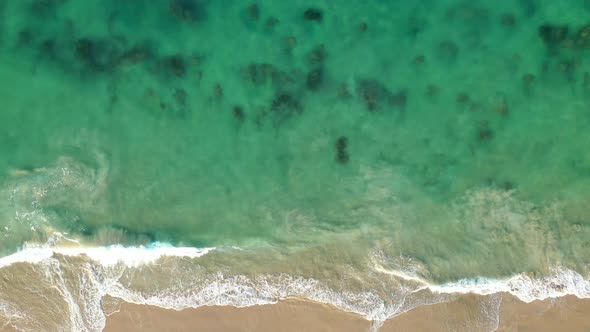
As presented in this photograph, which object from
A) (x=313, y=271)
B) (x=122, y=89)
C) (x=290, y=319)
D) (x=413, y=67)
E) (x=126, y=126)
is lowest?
(x=290, y=319)

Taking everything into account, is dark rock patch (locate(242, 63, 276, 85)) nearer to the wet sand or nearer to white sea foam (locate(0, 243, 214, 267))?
white sea foam (locate(0, 243, 214, 267))

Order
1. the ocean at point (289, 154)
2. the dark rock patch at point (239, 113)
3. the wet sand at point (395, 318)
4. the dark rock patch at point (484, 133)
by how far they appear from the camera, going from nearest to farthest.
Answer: the wet sand at point (395, 318) → the ocean at point (289, 154) → the dark rock patch at point (484, 133) → the dark rock patch at point (239, 113)

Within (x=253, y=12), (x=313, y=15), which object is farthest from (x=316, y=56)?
(x=253, y=12)

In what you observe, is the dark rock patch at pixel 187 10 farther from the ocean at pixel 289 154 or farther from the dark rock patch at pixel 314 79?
the dark rock patch at pixel 314 79

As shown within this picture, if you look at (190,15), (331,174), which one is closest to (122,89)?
(190,15)

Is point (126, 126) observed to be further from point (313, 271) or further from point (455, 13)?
point (455, 13)

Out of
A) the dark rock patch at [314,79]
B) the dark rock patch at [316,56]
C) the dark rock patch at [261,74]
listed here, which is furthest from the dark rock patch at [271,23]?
the dark rock patch at [314,79]

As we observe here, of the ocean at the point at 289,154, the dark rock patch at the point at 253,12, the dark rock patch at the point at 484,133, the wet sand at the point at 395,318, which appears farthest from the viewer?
the dark rock patch at the point at 253,12
